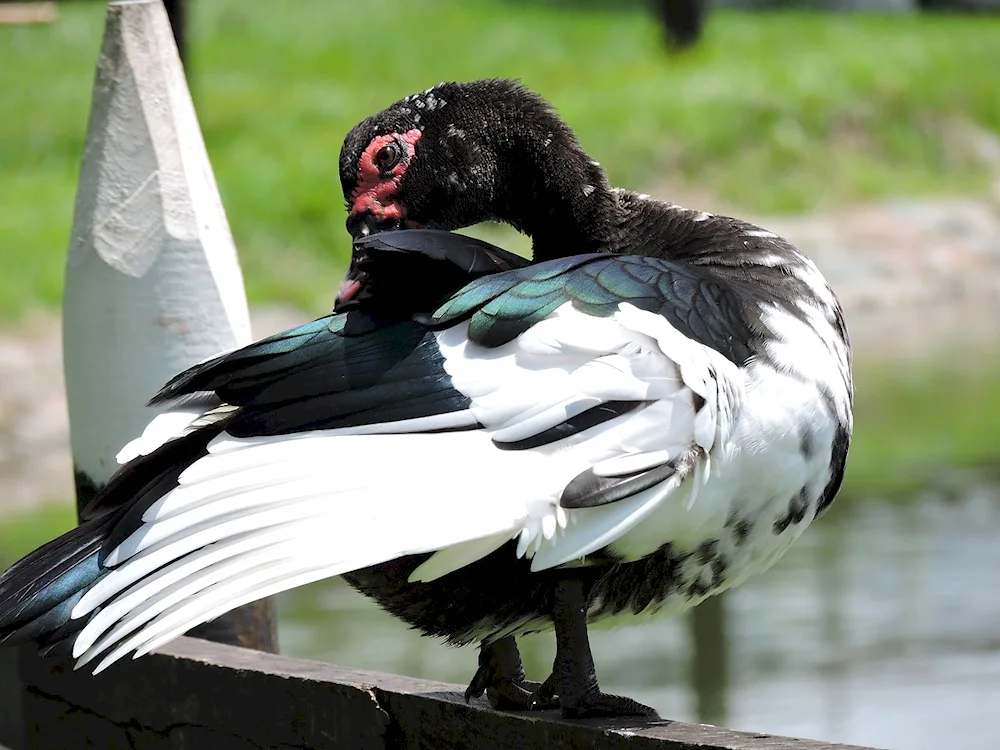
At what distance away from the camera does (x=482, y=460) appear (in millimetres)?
2348

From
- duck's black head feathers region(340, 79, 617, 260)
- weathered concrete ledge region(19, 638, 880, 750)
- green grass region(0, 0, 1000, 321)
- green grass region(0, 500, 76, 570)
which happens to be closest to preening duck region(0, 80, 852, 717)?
weathered concrete ledge region(19, 638, 880, 750)

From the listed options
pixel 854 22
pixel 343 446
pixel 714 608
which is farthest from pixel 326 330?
pixel 854 22

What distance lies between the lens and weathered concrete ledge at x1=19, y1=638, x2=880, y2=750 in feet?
8.52

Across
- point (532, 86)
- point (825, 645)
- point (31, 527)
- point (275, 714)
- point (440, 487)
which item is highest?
point (532, 86)

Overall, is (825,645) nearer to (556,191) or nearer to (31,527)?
(556,191)

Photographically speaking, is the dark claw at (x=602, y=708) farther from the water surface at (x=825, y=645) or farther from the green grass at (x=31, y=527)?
the green grass at (x=31, y=527)

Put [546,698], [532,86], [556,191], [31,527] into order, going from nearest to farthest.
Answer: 1. [546,698]
2. [556,191]
3. [31,527]
4. [532,86]

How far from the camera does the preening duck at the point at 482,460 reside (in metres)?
2.31

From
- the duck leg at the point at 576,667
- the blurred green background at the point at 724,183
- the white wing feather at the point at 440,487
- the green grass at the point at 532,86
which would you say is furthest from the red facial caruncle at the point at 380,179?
the green grass at the point at 532,86

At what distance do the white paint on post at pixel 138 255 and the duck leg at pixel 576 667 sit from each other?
139 centimetres

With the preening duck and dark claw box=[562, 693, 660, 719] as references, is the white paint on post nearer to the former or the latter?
the preening duck

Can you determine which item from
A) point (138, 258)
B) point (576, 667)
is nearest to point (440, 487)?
point (576, 667)

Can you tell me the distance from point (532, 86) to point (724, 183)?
303cm

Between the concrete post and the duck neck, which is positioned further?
the concrete post
